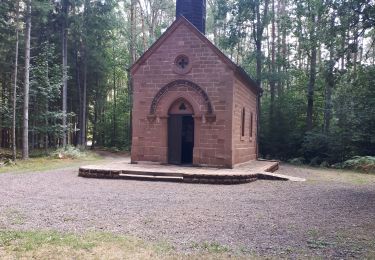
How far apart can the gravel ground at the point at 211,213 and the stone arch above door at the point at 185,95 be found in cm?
471

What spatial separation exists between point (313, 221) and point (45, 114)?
779 inches

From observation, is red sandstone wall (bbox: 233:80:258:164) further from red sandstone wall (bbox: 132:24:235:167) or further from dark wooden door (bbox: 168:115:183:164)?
dark wooden door (bbox: 168:115:183:164)

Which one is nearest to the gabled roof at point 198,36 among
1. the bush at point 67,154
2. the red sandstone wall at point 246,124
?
the red sandstone wall at point 246,124

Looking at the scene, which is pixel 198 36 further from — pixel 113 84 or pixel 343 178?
pixel 113 84

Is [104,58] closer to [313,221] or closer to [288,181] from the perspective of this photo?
[288,181]

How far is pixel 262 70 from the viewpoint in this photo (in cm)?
3209

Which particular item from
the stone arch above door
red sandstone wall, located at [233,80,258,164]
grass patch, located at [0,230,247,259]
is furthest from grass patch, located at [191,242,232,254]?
red sandstone wall, located at [233,80,258,164]

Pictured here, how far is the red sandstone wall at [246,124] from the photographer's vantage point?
16719 millimetres

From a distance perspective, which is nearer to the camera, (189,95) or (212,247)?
(212,247)

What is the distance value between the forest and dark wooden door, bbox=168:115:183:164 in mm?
6797

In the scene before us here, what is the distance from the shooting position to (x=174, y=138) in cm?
1697

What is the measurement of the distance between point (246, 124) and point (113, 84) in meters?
22.8

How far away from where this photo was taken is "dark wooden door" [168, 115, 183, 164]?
16.9m

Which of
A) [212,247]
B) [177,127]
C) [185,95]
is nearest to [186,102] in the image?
[185,95]
